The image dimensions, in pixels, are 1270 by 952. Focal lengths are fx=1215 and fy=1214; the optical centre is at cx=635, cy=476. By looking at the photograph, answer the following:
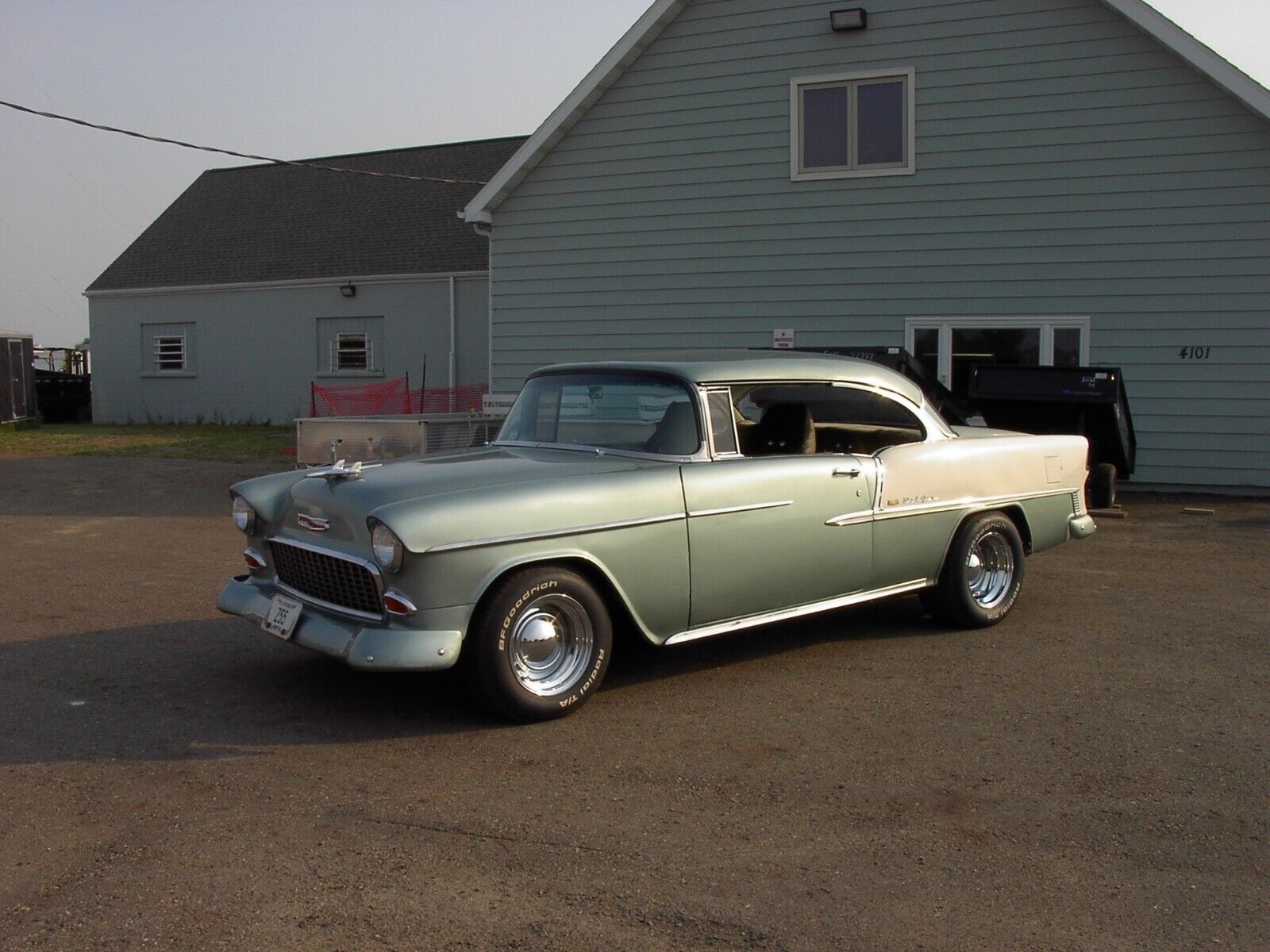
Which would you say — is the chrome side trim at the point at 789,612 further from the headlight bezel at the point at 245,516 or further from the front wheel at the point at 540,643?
the headlight bezel at the point at 245,516

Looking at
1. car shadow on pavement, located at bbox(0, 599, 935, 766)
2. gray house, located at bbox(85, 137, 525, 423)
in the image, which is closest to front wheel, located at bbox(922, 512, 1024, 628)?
car shadow on pavement, located at bbox(0, 599, 935, 766)

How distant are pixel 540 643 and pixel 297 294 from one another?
20.9 meters

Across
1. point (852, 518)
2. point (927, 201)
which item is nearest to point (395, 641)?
point (852, 518)

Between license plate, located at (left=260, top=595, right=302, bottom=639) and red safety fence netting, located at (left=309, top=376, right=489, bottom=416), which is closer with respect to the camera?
license plate, located at (left=260, top=595, right=302, bottom=639)

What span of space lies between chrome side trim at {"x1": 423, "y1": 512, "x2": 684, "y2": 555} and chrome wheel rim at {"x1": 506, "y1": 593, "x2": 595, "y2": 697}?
0.87 feet

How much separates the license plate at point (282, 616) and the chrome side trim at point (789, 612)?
5.28 ft

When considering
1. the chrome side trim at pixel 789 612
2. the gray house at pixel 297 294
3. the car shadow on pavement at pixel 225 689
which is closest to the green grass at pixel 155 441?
the gray house at pixel 297 294

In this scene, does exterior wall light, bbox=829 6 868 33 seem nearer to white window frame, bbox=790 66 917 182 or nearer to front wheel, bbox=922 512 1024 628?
white window frame, bbox=790 66 917 182

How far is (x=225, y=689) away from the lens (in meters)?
5.54

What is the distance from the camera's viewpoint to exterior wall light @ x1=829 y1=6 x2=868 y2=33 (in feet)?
44.2

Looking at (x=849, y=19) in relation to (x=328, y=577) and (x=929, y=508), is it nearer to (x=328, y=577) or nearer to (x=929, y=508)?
(x=929, y=508)

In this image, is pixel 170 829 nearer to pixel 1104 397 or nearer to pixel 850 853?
pixel 850 853

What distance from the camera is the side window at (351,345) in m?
23.7

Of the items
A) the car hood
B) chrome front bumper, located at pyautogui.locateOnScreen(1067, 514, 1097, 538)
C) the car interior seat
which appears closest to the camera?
the car hood
